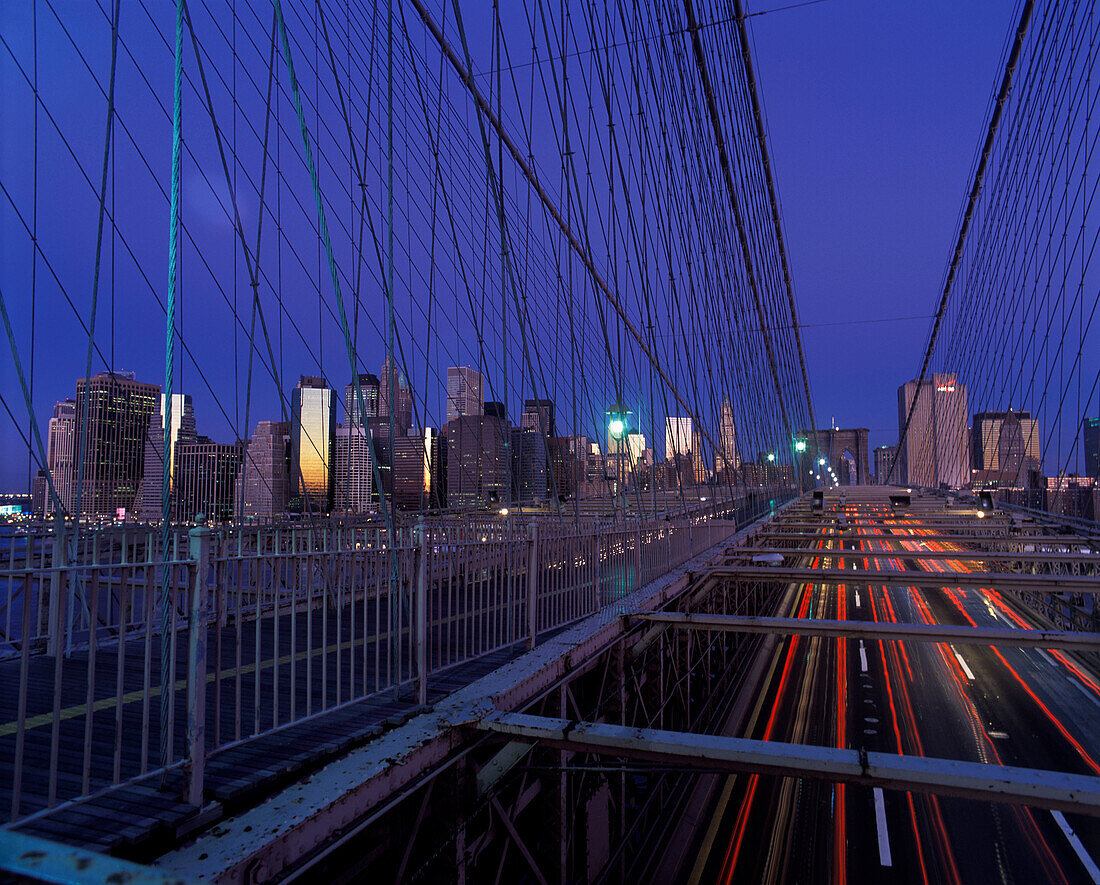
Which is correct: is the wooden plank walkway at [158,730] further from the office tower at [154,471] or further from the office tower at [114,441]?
the office tower at [114,441]

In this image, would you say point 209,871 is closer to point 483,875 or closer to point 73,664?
point 483,875

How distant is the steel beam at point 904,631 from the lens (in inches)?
226

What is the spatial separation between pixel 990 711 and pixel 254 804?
19.0 m

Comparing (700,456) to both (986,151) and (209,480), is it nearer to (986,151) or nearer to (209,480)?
(209,480)

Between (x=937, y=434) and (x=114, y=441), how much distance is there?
62392 mm

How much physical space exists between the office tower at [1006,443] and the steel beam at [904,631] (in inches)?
648

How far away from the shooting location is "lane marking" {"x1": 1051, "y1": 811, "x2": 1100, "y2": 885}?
9324 mm

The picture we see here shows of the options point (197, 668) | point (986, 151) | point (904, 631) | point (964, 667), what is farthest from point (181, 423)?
point (986, 151)

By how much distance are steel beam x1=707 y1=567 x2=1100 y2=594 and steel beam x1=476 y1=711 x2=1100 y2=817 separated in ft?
21.4

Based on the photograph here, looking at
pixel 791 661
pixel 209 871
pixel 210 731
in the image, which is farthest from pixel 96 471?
pixel 791 661

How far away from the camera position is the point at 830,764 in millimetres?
2953

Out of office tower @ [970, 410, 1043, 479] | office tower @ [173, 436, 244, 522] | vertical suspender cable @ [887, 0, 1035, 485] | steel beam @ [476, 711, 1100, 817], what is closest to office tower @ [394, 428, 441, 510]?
office tower @ [173, 436, 244, 522]

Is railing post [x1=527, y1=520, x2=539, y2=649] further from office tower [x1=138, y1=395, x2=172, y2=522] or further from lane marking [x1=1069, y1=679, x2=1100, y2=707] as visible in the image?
lane marking [x1=1069, y1=679, x2=1100, y2=707]

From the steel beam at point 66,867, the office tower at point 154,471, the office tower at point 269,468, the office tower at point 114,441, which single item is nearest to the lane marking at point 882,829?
the office tower at point 269,468
